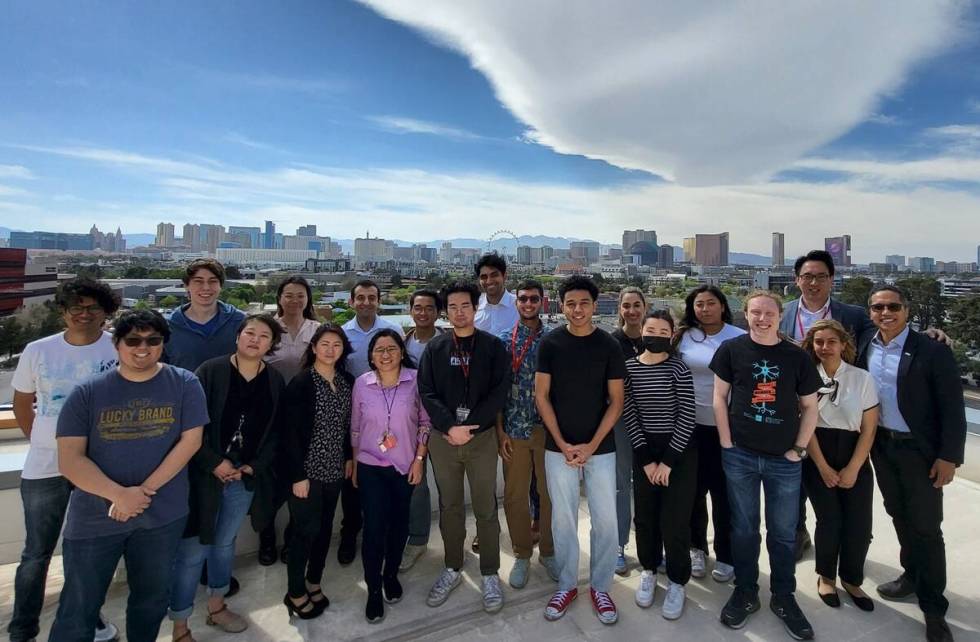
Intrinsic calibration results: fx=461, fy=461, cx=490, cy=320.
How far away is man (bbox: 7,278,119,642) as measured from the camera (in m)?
2.02

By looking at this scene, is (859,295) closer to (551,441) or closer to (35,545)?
(551,441)

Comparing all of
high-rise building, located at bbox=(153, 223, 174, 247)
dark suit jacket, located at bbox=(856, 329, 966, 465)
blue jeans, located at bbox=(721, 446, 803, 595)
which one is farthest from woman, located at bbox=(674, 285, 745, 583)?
high-rise building, located at bbox=(153, 223, 174, 247)

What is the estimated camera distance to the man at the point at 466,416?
2322 millimetres

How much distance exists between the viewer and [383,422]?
231cm

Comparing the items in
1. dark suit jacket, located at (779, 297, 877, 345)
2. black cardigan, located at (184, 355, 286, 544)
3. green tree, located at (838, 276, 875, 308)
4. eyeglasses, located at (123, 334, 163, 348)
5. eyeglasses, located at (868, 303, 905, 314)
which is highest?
green tree, located at (838, 276, 875, 308)

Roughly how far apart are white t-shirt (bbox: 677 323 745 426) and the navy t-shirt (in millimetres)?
2399

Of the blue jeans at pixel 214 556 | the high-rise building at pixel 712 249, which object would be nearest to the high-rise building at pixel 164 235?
the high-rise building at pixel 712 249

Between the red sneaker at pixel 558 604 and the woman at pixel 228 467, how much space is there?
1.44m

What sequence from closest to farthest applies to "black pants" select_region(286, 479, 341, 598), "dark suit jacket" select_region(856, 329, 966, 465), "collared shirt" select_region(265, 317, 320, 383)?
"dark suit jacket" select_region(856, 329, 966, 465) → "black pants" select_region(286, 479, 341, 598) → "collared shirt" select_region(265, 317, 320, 383)

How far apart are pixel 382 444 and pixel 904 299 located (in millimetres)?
2703

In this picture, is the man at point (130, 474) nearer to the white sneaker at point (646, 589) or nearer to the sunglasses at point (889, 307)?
the white sneaker at point (646, 589)

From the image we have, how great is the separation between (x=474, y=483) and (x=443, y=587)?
556 millimetres

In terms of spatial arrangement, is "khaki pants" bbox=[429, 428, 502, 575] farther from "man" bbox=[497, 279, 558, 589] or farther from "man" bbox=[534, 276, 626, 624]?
"man" bbox=[534, 276, 626, 624]

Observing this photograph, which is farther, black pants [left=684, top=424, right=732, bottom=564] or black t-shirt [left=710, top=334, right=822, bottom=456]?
black pants [left=684, top=424, right=732, bottom=564]
